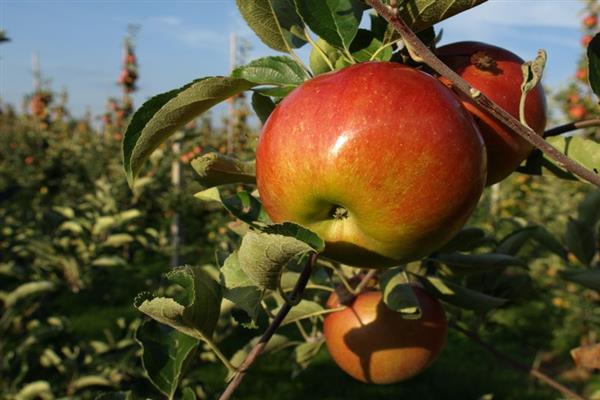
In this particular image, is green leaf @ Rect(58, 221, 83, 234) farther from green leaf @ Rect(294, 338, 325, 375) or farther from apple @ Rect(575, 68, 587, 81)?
apple @ Rect(575, 68, 587, 81)

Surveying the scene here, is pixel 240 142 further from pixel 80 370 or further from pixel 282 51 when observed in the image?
pixel 282 51

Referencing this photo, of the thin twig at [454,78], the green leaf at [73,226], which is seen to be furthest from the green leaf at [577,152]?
the green leaf at [73,226]

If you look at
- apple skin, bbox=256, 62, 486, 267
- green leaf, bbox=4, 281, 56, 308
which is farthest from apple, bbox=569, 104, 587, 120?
apple skin, bbox=256, 62, 486, 267

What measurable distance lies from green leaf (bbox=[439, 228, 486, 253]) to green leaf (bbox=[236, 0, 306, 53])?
1.75 feet

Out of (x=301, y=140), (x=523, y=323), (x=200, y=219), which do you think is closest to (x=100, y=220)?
(x=301, y=140)

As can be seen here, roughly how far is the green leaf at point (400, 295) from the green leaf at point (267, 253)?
291mm

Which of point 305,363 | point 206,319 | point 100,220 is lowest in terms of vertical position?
point 100,220

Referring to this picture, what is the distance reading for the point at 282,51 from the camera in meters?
0.89

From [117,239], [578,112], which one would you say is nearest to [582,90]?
[578,112]

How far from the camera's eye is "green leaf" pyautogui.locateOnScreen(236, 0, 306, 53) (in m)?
0.82

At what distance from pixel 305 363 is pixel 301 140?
0.87 metres

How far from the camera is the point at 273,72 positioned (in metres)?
0.83

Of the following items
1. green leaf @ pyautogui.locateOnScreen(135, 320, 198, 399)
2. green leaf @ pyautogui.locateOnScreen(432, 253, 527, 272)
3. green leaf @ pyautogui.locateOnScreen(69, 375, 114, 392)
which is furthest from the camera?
green leaf @ pyautogui.locateOnScreen(69, 375, 114, 392)

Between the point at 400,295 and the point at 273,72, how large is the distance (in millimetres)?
442
